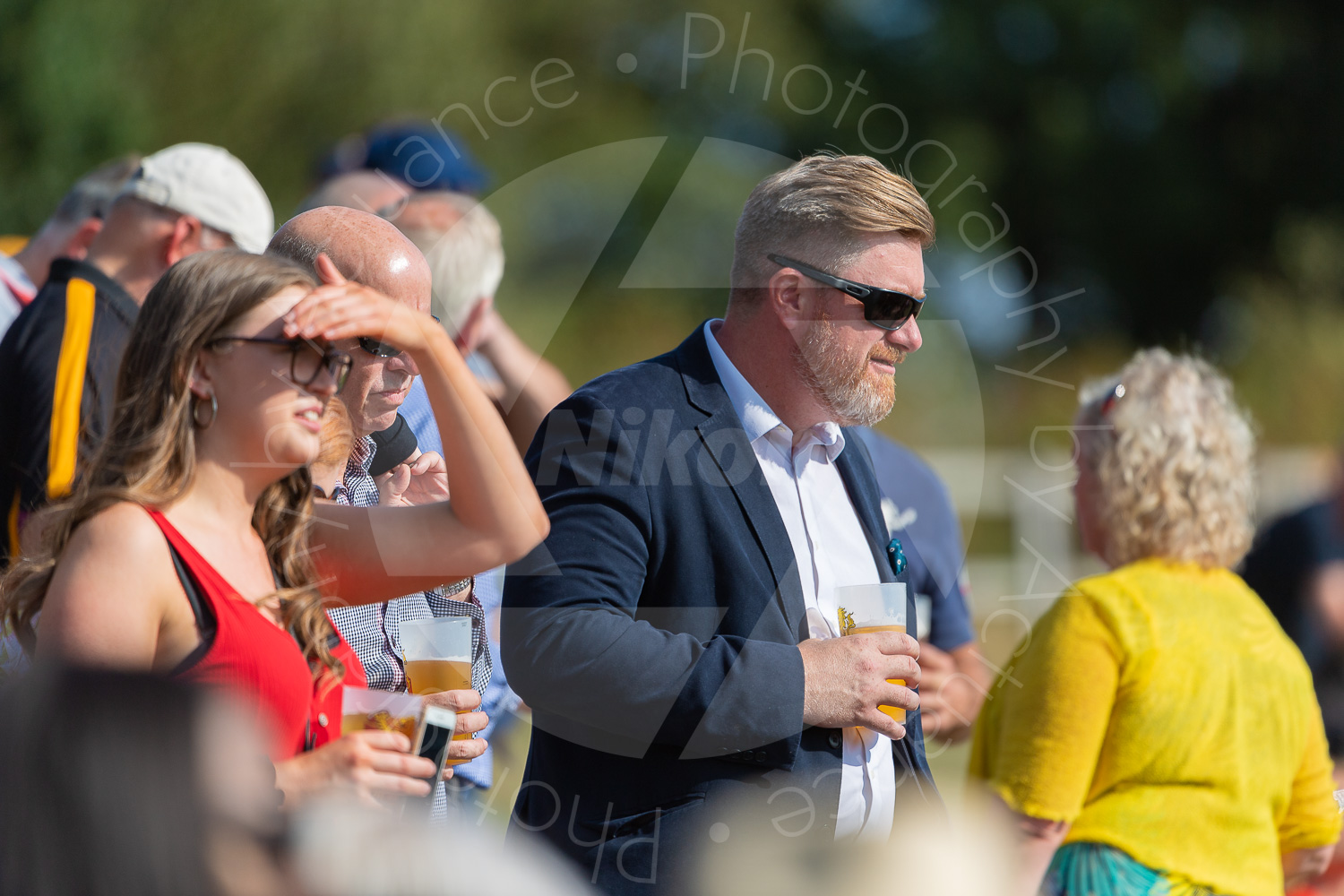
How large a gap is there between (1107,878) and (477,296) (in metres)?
2.26

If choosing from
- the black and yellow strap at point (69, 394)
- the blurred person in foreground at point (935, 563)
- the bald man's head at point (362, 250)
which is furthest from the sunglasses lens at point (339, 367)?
the blurred person in foreground at point (935, 563)

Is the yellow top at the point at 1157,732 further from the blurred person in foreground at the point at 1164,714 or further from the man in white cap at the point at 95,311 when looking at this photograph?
the man in white cap at the point at 95,311

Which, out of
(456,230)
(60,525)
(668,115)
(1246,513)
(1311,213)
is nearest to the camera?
(60,525)

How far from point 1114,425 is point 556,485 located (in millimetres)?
1432

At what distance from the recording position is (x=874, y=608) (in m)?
2.37

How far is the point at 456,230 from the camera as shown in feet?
12.5

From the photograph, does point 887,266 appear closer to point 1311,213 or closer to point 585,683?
point 585,683

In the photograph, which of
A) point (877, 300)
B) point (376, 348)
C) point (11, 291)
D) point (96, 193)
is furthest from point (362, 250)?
point (11, 291)

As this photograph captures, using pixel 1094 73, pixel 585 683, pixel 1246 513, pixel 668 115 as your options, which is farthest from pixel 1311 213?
pixel 585 683

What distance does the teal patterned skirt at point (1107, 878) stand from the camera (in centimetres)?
274

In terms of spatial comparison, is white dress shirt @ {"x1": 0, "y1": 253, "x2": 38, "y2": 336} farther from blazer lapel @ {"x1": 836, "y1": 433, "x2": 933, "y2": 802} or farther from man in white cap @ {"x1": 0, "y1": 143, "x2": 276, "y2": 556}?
blazer lapel @ {"x1": 836, "y1": 433, "x2": 933, "y2": 802}

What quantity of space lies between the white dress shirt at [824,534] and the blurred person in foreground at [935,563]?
1.10 metres

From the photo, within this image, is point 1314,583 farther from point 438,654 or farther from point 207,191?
point 207,191

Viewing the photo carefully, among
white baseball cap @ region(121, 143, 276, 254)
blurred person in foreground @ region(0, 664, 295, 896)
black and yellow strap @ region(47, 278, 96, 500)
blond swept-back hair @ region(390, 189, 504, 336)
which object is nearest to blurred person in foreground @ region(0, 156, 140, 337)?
white baseball cap @ region(121, 143, 276, 254)
